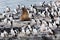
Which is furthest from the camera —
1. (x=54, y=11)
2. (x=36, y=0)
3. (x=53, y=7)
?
(x=36, y=0)

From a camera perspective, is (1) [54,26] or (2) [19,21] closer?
(1) [54,26]

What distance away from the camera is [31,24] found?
15.2 meters

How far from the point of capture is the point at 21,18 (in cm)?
1636

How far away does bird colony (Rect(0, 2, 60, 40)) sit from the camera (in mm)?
13984

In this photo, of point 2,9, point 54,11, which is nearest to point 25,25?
point 54,11

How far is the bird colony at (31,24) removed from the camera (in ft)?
45.9

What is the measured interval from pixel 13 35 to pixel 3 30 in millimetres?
1079

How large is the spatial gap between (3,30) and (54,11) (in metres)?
3.57

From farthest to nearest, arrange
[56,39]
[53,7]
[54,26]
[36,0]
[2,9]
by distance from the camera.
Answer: [36,0]
[2,9]
[53,7]
[54,26]
[56,39]

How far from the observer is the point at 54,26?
47.8 feet

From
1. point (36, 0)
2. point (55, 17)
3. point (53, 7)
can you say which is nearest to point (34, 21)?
point (55, 17)

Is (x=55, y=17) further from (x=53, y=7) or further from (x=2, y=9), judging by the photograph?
(x=2, y=9)

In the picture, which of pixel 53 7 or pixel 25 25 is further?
pixel 53 7

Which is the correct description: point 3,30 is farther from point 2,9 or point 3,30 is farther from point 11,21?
point 2,9
